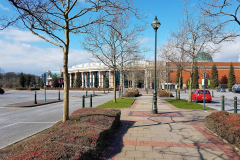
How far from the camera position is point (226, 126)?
6.21 metres

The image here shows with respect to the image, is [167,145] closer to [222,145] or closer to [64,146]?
[222,145]

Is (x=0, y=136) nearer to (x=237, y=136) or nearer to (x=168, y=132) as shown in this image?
(x=168, y=132)

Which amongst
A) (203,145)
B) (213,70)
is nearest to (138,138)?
(203,145)

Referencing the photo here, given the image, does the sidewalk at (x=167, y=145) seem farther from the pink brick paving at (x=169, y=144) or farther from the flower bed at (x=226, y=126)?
the flower bed at (x=226, y=126)

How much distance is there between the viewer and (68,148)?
3.70 m

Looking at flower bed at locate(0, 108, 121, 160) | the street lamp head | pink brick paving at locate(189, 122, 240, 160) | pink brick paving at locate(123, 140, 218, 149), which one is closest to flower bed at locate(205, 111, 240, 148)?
pink brick paving at locate(189, 122, 240, 160)

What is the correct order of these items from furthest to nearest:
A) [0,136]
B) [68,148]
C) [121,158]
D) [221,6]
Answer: [221,6], [0,136], [121,158], [68,148]

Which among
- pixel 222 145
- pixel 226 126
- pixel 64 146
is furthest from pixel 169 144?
pixel 64 146

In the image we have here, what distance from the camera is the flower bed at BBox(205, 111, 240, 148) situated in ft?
18.3

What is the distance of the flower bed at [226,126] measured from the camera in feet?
18.3

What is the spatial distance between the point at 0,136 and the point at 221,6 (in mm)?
10073

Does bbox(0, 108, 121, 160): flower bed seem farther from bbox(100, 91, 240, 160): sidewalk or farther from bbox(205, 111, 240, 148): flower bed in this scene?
bbox(205, 111, 240, 148): flower bed

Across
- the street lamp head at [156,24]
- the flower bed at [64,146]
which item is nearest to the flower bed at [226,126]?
the flower bed at [64,146]

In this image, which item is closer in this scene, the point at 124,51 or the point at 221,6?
the point at 221,6
